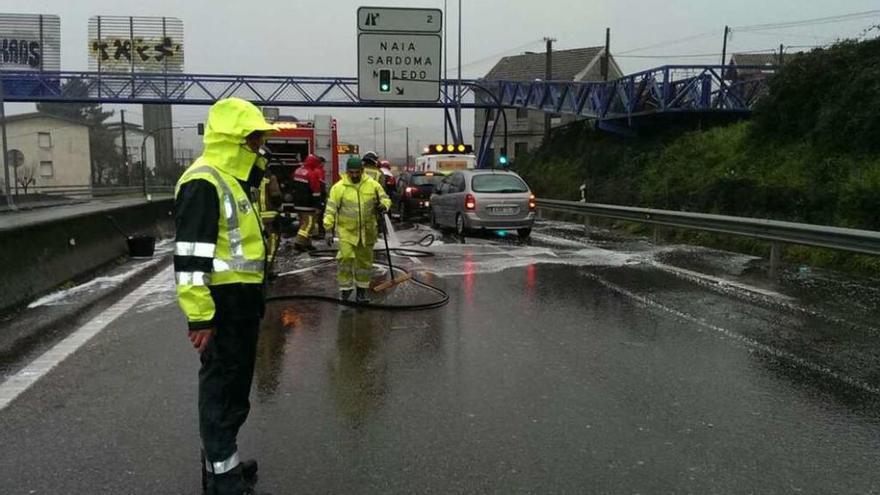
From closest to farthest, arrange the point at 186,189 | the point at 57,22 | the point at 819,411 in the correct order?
1. the point at 186,189
2. the point at 819,411
3. the point at 57,22

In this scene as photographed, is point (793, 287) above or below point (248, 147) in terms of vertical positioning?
below

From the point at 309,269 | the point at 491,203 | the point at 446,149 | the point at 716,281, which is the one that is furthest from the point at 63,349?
the point at 446,149

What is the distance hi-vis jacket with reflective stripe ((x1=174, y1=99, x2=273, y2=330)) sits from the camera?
3426 mm

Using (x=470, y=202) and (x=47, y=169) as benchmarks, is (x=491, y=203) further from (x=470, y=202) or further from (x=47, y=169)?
(x=47, y=169)

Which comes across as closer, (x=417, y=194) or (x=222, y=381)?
(x=222, y=381)

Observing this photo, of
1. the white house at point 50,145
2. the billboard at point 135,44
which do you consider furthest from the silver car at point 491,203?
the white house at point 50,145

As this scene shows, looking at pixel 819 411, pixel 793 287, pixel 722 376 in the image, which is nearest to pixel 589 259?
pixel 793 287

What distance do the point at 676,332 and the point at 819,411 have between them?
89.6 inches

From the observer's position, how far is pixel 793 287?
9875mm

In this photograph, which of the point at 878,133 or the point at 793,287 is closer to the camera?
the point at 793,287

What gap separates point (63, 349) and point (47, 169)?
71881mm

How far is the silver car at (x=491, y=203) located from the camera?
16.8 m

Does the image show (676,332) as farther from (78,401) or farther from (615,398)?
(78,401)

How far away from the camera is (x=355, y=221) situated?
869 centimetres
